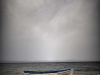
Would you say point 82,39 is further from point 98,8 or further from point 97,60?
point 98,8

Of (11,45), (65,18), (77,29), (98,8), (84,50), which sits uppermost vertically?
(98,8)

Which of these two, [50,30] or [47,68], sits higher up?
[50,30]

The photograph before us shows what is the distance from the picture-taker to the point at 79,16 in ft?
20.0

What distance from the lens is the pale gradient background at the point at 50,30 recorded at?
5.65 metres

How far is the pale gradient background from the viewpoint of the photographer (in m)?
5.65

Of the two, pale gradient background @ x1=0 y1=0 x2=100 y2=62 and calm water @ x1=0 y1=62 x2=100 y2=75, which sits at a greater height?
pale gradient background @ x1=0 y1=0 x2=100 y2=62

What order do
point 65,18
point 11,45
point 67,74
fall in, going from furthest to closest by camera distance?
1. point 65,18
2. point 11,45
3. point 67,74

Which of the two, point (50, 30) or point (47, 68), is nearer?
point (47, 68)

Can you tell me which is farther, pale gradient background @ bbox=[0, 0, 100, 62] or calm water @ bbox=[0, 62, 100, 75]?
pale gradient background @ bbox=[0, 0, 100, 62]

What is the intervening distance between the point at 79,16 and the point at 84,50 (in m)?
1.97

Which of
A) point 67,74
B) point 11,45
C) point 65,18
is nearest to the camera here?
point 67,74

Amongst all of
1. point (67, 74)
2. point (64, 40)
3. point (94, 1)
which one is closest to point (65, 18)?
point (64, 40)

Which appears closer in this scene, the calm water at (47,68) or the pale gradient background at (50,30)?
the calm water at (47,68)

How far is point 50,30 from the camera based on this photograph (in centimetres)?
589
